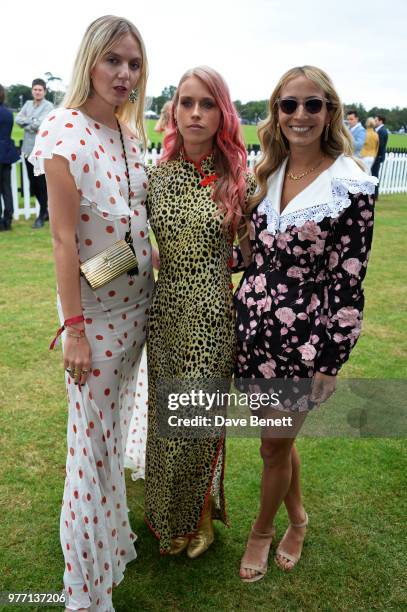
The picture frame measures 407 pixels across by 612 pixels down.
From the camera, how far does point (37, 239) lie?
840 centimetres

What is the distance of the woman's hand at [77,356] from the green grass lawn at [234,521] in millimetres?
1014

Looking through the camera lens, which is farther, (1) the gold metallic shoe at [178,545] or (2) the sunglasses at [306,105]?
(1) the gold metallic shoe at [178,545]

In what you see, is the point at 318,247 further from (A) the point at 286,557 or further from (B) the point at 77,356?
(A) the point at 286,557

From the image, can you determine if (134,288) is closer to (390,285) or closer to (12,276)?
(12,276)

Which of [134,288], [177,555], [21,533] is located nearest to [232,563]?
[177,555]

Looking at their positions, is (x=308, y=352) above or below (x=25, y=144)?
below

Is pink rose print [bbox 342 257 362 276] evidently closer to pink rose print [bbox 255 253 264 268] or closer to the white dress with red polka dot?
pink rose print [bbox 255 253 264 268]

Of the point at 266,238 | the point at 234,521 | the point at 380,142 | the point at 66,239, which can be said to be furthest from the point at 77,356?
the point at 380,142

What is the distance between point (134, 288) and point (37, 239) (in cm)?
650

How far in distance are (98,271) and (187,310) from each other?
441 millimetres

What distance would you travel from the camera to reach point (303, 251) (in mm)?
2133

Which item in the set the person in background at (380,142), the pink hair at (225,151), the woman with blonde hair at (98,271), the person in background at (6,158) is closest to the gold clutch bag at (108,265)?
the woman with blonde hair at (98,271)

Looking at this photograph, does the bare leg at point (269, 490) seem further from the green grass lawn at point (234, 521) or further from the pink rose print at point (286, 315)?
the pink rose print at point (286, 315)

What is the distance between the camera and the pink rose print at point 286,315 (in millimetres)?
2170
